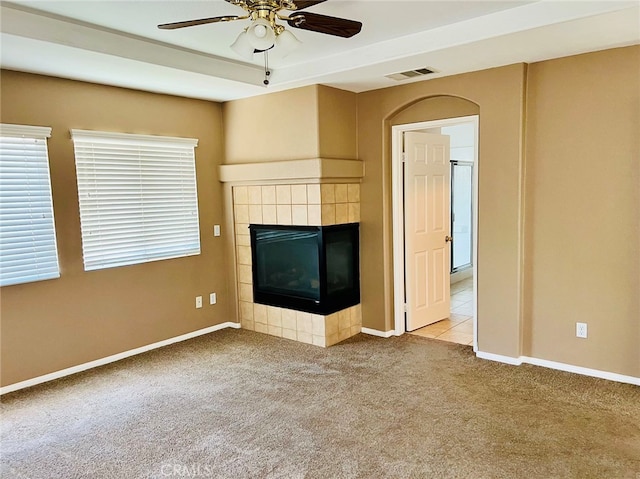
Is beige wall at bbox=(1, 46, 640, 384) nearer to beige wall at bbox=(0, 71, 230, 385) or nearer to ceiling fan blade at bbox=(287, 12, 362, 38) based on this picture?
beige wall at bbox=(0, 71, 230, 385)

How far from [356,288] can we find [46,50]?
10.5 feet

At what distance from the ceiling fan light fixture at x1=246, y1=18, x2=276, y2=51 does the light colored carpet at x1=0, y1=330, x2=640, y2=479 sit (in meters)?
2.18

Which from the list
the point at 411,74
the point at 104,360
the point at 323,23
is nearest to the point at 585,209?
the point at 411,74

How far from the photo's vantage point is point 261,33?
7.02ft

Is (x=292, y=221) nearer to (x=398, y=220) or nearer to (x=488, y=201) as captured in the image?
(x=398, y=220)

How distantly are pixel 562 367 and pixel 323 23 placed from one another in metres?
3.12

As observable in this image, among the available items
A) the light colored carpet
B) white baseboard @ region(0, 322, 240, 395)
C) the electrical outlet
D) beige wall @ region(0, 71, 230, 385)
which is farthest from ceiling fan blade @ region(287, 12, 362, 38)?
white baseboard @ region(0, 322, 240, 395)

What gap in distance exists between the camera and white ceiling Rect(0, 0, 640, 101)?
2.65m

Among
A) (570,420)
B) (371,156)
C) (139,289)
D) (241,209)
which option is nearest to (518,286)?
(570,420)

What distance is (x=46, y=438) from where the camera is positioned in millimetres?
2838

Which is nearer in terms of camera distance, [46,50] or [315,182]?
[46,50]

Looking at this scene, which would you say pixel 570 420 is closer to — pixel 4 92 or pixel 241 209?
pixel 241 209

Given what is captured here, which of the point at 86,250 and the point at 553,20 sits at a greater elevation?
the point at 553,20

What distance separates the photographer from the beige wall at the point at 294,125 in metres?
4.14
